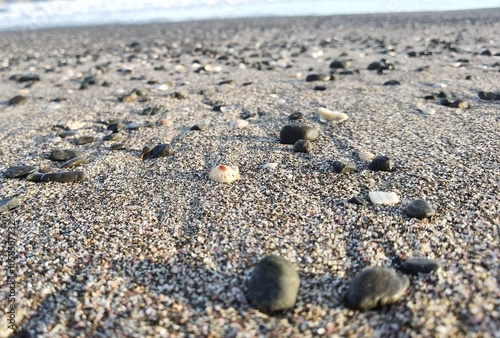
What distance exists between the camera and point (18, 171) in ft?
9.04

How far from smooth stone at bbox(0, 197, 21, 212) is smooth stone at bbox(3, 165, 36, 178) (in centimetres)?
42

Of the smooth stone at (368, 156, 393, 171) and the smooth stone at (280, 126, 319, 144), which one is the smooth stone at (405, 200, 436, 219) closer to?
the smooth stone at (368, 156, 393, 171)

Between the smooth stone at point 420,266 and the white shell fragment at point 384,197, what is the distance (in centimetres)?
54

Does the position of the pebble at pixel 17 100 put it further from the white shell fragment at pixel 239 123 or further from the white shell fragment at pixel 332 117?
the white shell fragment at pixel 332 117

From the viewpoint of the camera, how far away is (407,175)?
245 cm

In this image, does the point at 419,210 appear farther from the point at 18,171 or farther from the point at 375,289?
the point at 18,171

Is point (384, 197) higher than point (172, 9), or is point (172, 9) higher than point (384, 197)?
point (172, 9)

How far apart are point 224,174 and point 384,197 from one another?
97 cm

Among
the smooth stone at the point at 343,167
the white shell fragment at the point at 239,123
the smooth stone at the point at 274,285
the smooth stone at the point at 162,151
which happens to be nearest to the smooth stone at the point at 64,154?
the smooth stone at the point at 162,151

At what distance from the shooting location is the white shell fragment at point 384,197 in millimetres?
2129

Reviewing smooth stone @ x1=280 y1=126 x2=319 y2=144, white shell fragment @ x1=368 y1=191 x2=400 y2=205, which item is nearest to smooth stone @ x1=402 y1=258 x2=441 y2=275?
white shell fragment @ x1=368 y1=191 x2=400 y2=205

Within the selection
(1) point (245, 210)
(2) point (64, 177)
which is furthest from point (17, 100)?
(1) point (245, 210)

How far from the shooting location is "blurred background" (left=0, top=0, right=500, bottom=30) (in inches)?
693

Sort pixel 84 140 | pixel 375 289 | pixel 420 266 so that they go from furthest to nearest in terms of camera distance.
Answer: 1. pixel 84 140
2. pixel 420 266
3. pixel 375 289
